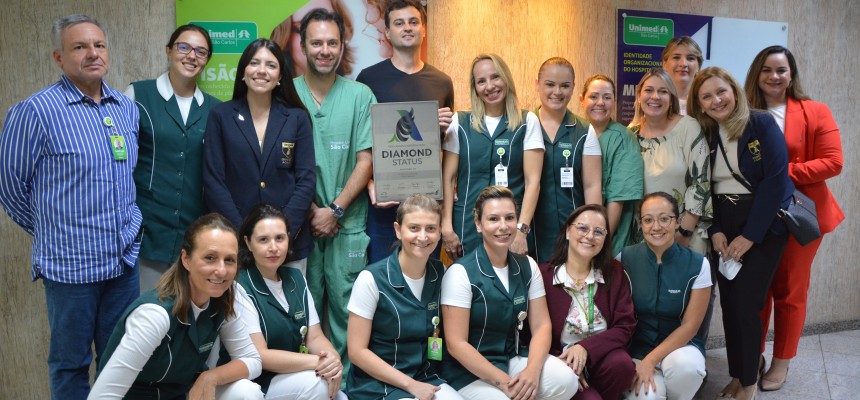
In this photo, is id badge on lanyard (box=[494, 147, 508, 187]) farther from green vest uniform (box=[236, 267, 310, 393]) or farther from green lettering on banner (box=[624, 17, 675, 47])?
green lettering on banner (box=[624, 17, 675, 47])

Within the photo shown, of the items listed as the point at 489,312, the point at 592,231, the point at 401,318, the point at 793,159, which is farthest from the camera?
the point at 793,159

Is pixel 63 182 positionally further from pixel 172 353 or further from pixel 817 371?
pixel 817 371

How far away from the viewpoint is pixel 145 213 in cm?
316

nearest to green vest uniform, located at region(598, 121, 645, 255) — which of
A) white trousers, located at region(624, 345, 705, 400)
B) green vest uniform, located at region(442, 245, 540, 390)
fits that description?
white trousers, located at region(624, 345, 705, 400)

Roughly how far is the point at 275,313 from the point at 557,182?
1495 millimetres

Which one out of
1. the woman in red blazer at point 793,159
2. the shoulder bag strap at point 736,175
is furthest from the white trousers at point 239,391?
the woman in red blazer at point 793,159

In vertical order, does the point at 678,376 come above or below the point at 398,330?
below

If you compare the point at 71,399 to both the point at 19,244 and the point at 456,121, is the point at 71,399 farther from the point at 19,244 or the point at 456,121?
the point at 456,121

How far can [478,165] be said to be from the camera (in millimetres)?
3436

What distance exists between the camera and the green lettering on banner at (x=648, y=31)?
4.52 metres

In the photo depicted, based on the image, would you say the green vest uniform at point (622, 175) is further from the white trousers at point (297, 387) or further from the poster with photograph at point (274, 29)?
the white trousers at point (297, 387)

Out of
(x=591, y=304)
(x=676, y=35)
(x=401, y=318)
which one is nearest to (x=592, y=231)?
(x=591, y=304)

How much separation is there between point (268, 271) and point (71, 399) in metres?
0.93

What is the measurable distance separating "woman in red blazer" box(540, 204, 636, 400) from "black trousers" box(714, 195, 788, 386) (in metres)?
0.71
